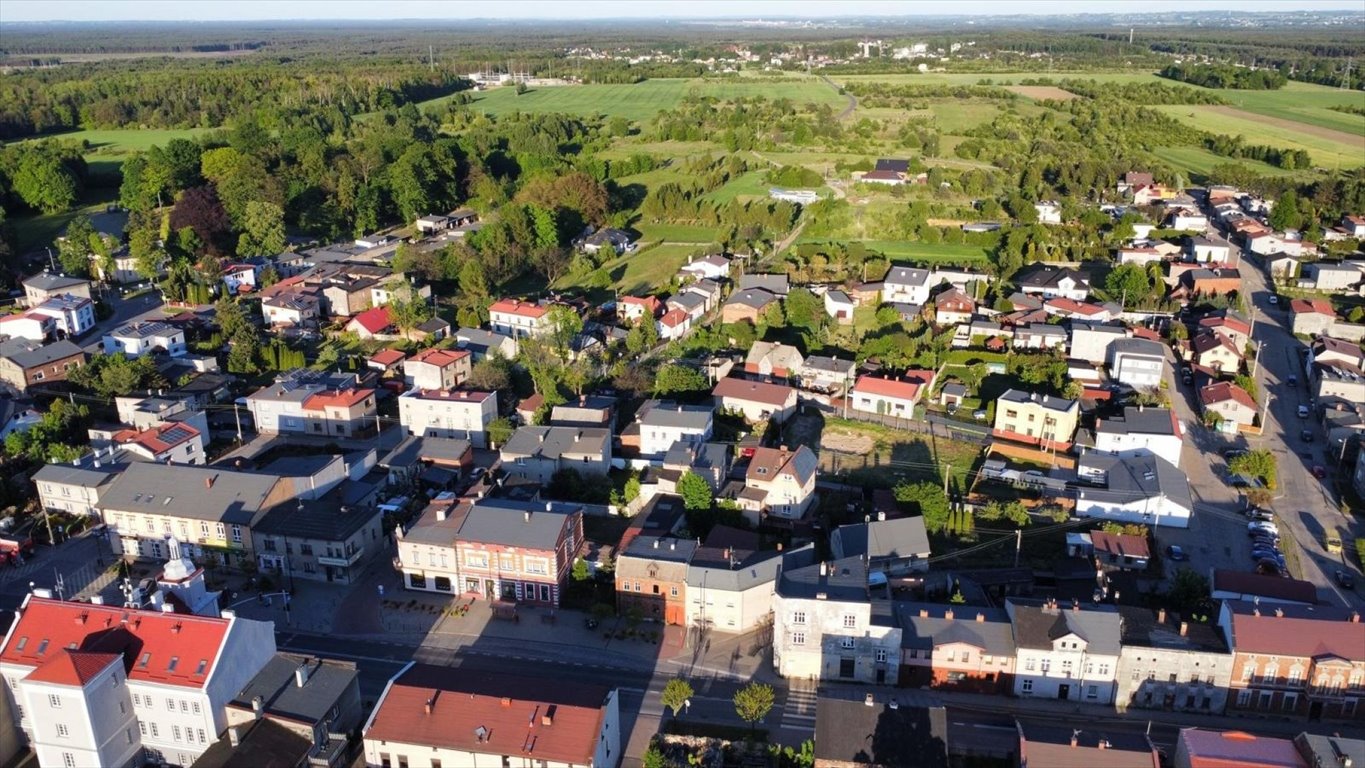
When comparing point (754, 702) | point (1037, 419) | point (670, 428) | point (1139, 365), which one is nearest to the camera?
point (754, 702)

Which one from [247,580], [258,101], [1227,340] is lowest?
[247,580]

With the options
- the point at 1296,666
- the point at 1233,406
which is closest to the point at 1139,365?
the point at 1233,406

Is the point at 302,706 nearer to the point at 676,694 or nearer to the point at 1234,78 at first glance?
the point at 676,694

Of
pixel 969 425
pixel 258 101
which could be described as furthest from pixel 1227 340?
pixel 258 101

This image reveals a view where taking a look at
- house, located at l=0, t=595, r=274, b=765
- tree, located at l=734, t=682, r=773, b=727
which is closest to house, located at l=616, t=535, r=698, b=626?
tree, located at l=734, t=682, r=773, b=727

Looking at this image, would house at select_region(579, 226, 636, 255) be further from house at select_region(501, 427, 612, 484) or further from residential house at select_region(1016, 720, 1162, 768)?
residential house at select_region(1016, 720, 1162, 768)

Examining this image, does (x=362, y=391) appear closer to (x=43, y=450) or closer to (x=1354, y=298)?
(x=43, y=450)

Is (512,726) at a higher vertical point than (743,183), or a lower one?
lower
